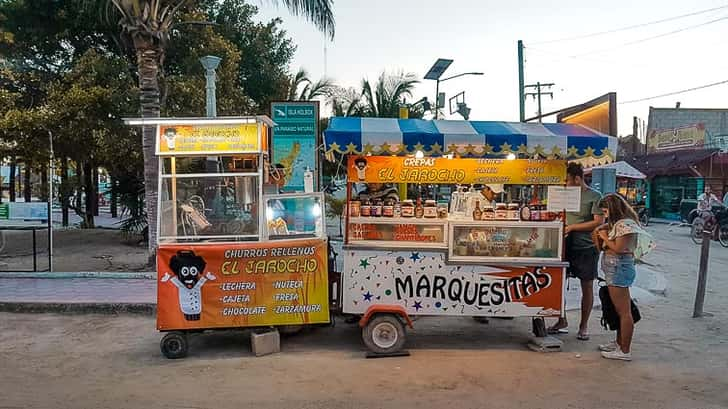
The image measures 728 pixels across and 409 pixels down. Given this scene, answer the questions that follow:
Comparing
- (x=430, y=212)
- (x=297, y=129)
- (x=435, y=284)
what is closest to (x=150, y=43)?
(x=297, y=129)

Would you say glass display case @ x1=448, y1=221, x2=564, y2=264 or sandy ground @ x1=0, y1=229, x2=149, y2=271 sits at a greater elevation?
glass display case @ x1=448, y1=221, x2=564, y2=264

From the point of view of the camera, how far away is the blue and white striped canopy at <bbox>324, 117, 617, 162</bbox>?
5430mm

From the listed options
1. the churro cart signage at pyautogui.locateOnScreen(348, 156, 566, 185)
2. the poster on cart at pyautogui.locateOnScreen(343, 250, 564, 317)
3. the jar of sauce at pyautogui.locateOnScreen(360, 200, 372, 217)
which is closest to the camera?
the poster on cart at pyautogui.locateOnScreen(343, 250, 564, 317)

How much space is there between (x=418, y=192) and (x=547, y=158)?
1.66m

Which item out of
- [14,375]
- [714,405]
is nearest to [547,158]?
[714,405]

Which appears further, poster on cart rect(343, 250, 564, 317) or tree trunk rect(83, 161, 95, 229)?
tree trunk rect(83, 161, 95, 229)

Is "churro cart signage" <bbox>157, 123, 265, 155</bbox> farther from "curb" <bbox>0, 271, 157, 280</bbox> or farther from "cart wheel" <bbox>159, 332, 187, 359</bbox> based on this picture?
"curb" <bbox>0, 271, 157, 280</bbox>

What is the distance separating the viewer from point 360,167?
580 cm

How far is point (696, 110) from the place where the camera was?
112 ft

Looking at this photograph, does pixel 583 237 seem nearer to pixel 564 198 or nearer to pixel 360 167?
pixel 564 198

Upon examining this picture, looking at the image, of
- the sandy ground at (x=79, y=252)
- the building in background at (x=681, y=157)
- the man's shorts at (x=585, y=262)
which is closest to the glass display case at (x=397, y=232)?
the man's shorts at (x=585, y=262)

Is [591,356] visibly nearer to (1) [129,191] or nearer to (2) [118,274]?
(2) [118,274]

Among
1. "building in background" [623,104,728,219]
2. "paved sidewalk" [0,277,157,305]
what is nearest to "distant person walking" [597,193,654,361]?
"paved sidewalk" [0,277,157,305]

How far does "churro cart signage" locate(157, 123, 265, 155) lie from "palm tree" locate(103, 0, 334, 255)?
3.97 metres
